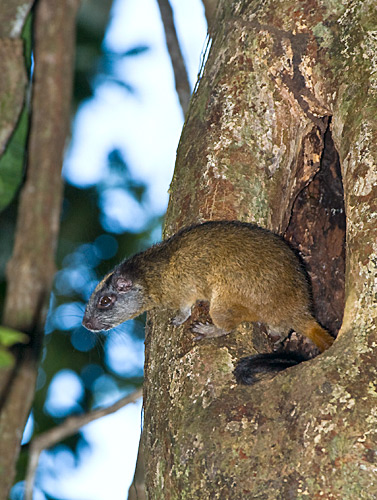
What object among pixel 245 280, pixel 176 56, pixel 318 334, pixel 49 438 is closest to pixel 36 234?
pixel 49 438

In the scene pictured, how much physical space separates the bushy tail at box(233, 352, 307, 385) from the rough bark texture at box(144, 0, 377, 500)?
47 millimetres

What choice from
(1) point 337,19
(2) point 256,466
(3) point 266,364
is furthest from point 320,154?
(2) point 256,466

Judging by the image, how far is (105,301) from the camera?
4555 mm

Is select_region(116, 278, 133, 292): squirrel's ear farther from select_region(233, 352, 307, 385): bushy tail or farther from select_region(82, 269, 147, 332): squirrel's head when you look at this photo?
select_region(233, 352, 307, 385): bushy tail

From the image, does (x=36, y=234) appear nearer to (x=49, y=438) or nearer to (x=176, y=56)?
(x=49, y=438)

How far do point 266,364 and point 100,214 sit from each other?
14.2 feet

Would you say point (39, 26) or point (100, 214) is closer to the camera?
point (39, 26)

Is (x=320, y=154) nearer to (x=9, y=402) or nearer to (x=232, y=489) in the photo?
(x=232, y=489)

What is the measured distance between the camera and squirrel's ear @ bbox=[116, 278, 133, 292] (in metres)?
4.46

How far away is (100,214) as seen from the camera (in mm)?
6992

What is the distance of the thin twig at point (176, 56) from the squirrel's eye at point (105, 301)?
1913 millimetres

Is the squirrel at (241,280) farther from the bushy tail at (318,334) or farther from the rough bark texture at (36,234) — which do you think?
the rough bark texture at (36,234)

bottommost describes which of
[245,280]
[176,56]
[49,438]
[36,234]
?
[49,438]

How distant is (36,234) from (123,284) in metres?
2.12
